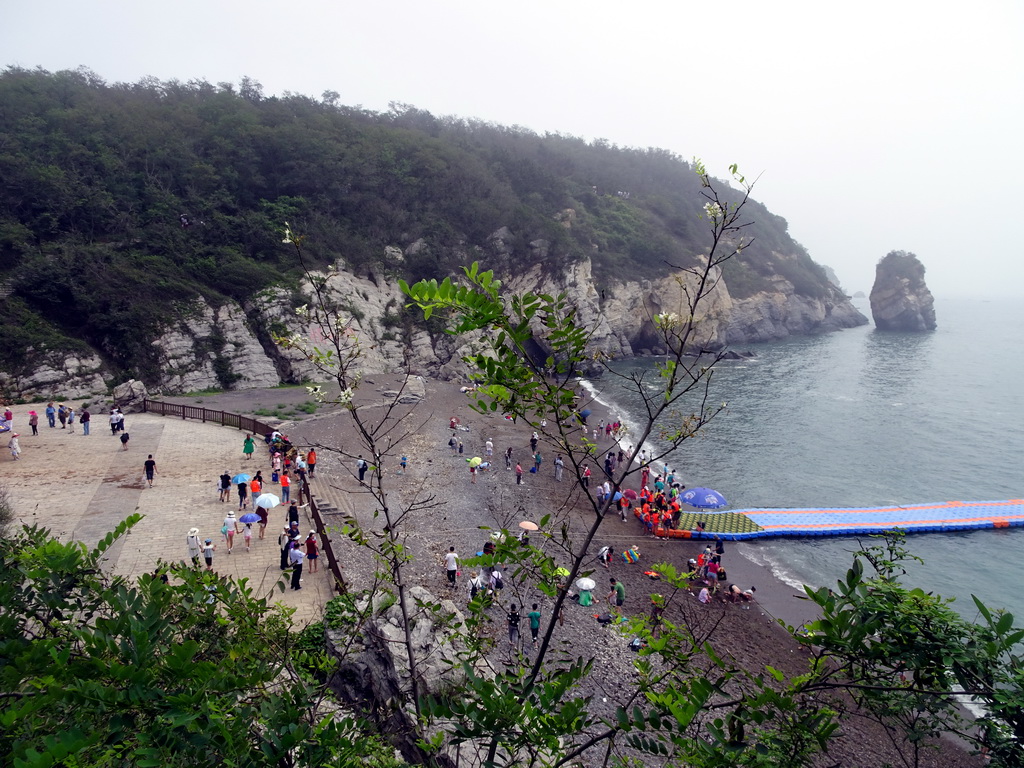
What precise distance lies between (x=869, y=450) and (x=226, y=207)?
44.1 meters

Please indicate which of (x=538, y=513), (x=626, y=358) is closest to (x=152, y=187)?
(x=538, y=513)

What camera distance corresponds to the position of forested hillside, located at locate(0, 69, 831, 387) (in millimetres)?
31031

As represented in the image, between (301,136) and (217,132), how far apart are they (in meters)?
6.18

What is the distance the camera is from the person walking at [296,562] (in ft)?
40.2

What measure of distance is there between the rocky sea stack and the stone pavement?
8796 centimetres

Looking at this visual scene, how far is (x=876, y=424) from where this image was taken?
3578 centimetres

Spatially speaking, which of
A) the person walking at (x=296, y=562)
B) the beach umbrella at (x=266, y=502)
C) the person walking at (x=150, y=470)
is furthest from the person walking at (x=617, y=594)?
the person walking at (x=150, y=470)

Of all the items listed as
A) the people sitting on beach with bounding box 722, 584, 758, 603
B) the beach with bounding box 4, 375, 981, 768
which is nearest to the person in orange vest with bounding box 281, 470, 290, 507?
the beach with bounding box 4, 375, 981, 768

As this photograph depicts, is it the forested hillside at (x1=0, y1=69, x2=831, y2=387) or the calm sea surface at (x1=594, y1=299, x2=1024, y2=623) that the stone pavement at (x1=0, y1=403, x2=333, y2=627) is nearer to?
the forested hillside at (x1=0, y1=69, x2=831, y2=387)

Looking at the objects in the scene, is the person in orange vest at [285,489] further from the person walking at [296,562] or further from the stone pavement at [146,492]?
the person walking at [296,562]

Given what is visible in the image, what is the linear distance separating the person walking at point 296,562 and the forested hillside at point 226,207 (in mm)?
23409

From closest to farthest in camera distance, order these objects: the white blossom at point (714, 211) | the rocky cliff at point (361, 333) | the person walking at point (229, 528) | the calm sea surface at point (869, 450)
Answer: the white blossom at point (714, 211), the person walking at point (229, 528), the calm sea surface at point (869, 450), the rocky cliff at point (361, 333)

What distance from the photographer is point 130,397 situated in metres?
25.8

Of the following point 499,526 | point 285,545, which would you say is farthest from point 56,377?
point 499,526
